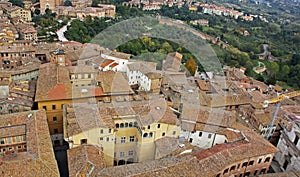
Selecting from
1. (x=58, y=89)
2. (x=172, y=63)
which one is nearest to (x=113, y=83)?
(x=58, y=89)

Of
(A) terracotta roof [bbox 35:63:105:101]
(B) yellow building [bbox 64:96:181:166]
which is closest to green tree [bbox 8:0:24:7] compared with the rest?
(A) terracotta roof [bbox 35:63:105:101]

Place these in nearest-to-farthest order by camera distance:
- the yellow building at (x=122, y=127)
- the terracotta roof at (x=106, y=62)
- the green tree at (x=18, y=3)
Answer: the yellow building at (x=122, y=127), the terracotta roof at (x=106, y=62), the green tree at (x=18, y=3)

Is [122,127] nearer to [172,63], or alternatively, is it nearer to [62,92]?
[62,92]

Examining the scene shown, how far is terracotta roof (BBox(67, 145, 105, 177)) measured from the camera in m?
14.0

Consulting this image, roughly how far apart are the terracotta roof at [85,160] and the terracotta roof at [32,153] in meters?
0.89

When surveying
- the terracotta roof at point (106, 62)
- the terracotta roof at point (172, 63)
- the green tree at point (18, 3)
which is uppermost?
the green tree at point (18, 3)

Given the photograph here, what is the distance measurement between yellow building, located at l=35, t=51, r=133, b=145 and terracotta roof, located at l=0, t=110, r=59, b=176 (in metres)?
1.47

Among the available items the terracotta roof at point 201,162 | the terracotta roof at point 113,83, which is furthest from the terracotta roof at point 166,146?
the terracotta roof at point 113,83

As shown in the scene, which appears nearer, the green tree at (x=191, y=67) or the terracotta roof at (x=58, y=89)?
the terracotta roof at (x=58, y=89)

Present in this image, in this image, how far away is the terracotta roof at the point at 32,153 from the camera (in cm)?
1336

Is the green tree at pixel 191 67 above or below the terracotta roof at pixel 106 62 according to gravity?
below

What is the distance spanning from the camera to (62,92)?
782 inches

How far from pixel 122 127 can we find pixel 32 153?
5.28m

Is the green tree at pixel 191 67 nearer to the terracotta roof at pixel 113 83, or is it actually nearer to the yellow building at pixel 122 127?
the terracotta roof at pixel 113 83
